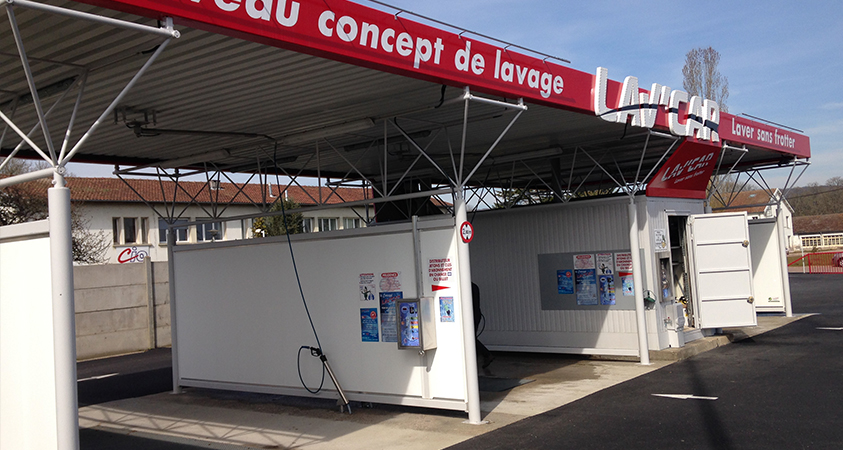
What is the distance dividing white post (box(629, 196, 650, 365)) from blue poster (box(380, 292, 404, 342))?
445cm

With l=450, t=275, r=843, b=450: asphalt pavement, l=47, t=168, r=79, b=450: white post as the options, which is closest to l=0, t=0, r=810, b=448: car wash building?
l=47, t=168, r=79, b=450: white post

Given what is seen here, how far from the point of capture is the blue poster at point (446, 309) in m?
8.02

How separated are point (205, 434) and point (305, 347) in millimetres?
1802

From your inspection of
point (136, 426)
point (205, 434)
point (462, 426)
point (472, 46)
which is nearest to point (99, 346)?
point (136, 426)

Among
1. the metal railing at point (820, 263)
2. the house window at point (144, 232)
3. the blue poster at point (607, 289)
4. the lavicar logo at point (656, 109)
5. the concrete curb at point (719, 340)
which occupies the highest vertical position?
the house window at point (144, 232)

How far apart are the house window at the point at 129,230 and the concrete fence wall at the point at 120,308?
20839mm

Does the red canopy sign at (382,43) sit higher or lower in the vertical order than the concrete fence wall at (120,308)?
higher

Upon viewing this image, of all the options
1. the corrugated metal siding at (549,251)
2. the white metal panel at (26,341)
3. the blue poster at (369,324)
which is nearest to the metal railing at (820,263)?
the corrugated metal siding at (549,251)

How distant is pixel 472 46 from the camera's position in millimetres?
7234

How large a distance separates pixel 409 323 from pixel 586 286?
15.2 ft

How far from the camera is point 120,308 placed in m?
17.1

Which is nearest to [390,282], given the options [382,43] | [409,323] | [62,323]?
[409,323]

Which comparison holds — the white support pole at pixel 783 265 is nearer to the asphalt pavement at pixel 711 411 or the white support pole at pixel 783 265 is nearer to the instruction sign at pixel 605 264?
the asphalt pavement at pixel 711 411

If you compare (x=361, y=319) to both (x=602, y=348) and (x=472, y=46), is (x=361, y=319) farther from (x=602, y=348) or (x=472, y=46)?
(x=602, y=348)
